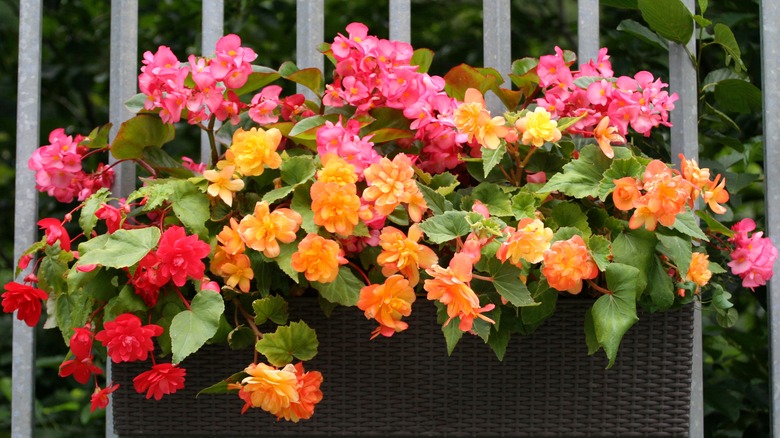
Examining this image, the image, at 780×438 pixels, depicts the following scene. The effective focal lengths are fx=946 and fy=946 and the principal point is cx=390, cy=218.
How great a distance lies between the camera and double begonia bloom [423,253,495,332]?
3.29 feet

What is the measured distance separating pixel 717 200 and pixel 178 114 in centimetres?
69

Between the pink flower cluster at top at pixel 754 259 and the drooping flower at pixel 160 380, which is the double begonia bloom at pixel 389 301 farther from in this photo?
the pink flower cluster at top at pixel 754 259

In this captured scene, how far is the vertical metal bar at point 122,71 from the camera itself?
1.36 metres

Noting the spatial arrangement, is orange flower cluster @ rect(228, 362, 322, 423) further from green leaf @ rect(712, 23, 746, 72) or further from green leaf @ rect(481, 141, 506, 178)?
green leaf @ rect(712, 23, 746, 72)

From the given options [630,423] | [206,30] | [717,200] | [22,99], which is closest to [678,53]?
[717,200]

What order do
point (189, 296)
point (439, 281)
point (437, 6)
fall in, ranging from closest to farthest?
point (439, 281), point (189, 296), point (437, 6)

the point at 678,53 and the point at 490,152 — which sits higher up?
the point at 678,53

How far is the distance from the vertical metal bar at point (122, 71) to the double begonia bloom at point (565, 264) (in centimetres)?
65

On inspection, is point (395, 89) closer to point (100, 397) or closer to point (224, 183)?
point (224, 183)

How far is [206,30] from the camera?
54.2 inches

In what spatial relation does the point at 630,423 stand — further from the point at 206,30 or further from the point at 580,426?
the point at 206,30

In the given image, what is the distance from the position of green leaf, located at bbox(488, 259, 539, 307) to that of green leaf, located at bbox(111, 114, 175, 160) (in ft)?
1.60

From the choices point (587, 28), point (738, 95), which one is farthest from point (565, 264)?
point (738, 95)

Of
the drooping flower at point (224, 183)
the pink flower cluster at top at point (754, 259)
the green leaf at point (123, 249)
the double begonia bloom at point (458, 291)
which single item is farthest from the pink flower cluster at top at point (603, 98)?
the green leaf at point (123, 249)
